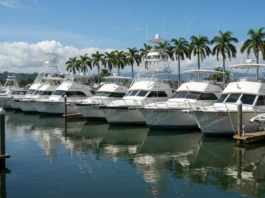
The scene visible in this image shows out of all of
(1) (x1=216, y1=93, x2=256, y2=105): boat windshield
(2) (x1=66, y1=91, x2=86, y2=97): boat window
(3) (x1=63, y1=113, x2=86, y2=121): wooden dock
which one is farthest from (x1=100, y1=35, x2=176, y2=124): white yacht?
(2) (x1=66, y1=91, x2=86, y2=97): boat window

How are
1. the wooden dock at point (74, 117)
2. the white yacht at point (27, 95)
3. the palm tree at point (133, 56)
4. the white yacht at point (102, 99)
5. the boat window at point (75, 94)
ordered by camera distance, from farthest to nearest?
the palm tree at point (133, 56)
the white yacht at point (27, 95)
the boat window at point (75, 94)
the wooden dock at point (74, 117)
the white yacht at point (102, 99)

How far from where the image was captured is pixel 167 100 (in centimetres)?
3400

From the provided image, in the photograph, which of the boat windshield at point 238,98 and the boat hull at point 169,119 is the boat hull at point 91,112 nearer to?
the boat hull at point 169,119

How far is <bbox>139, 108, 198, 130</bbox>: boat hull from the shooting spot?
29219mm

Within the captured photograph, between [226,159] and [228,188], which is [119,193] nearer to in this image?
[228,188]

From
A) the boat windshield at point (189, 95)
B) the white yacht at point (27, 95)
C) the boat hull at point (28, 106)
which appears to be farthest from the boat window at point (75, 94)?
the boat windshield at point (189, 95)

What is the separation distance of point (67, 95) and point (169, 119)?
753 inches

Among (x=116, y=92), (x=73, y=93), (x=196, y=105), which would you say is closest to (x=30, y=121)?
(x=73, y=93)

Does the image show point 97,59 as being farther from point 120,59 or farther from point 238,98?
point 238,98

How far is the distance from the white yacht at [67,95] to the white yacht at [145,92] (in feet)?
33.6

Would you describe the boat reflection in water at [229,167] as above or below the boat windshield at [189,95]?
below

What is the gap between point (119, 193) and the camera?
1460cm

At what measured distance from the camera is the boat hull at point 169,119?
29.2 m

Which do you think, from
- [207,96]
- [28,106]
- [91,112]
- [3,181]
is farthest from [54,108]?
[3,181]
